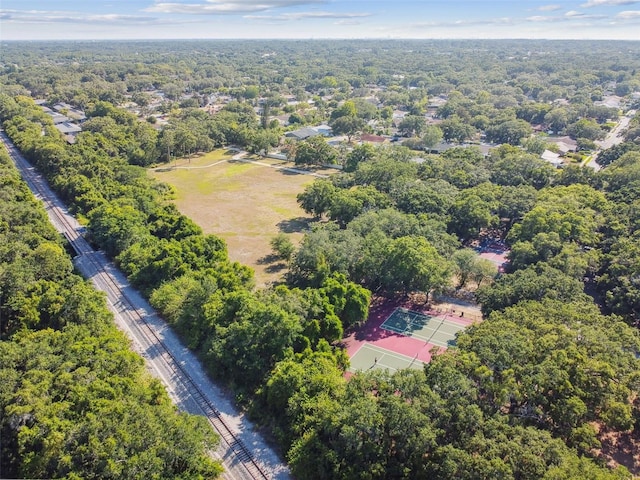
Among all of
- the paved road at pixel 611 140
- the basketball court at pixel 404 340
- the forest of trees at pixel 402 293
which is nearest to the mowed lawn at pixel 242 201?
the forest of trees at pixel 402 293

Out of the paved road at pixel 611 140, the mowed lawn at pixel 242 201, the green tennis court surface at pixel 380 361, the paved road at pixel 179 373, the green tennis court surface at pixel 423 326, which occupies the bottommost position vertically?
the paved road at pixel 611 140

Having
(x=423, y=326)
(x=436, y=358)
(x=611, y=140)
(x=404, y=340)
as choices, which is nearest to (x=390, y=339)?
(x=404, y=340)

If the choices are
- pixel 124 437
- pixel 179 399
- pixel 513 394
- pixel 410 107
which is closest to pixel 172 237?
pixel 179 399

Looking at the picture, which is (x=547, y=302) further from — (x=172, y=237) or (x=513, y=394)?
(x=172, y=237)

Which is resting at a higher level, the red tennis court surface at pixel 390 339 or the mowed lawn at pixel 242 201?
the red tennis court surface at pixel 390 339

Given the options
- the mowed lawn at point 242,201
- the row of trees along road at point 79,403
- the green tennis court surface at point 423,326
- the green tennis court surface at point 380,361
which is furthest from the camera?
the mowed lawn at point 242,201

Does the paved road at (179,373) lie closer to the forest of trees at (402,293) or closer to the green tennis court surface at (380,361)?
the forest of trees at (402,293)

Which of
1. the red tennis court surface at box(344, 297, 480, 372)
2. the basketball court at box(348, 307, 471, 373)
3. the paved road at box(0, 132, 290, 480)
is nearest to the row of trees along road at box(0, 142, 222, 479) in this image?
the paved road at box(0, 132, 290, 480)

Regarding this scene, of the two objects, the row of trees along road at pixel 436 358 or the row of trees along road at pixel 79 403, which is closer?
the row of trees along road at pixel 79 403
